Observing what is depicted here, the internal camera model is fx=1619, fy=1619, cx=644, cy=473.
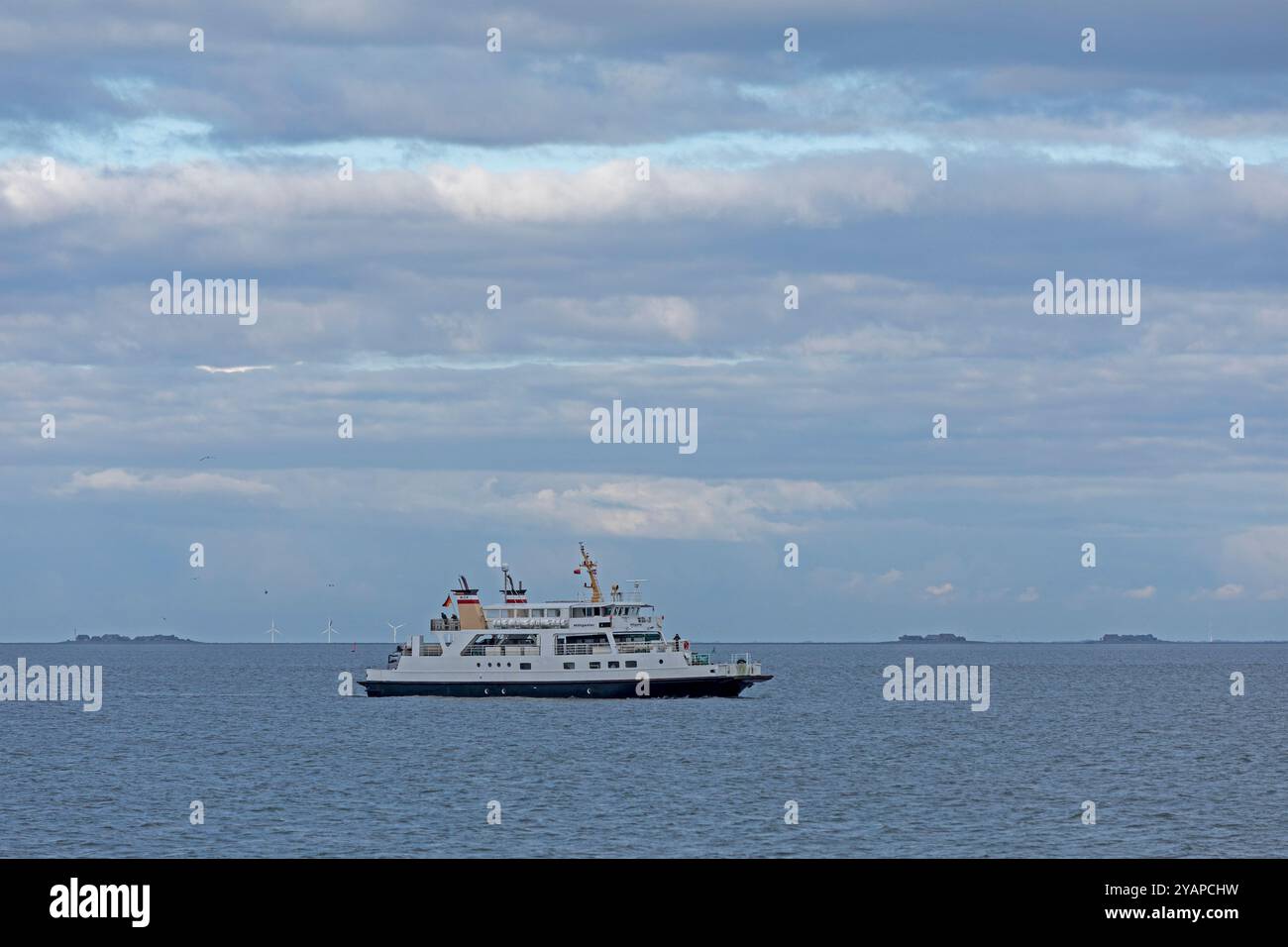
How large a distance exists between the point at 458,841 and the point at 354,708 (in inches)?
3289

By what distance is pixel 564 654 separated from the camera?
402 ft

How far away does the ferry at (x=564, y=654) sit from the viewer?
12175cm

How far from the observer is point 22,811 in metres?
65.6

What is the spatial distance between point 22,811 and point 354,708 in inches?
2811

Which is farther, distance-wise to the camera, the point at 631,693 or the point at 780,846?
the point at 631,693

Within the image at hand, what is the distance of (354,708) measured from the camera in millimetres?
136750

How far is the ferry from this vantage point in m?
122
